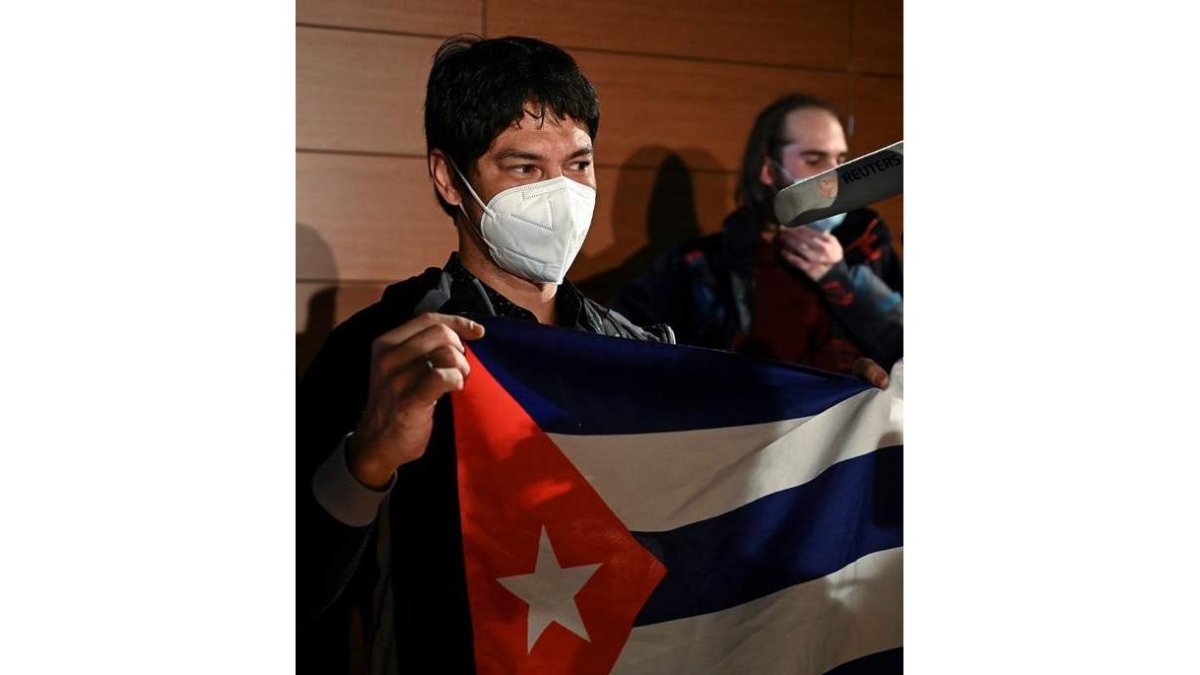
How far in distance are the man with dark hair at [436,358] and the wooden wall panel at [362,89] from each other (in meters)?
0.04

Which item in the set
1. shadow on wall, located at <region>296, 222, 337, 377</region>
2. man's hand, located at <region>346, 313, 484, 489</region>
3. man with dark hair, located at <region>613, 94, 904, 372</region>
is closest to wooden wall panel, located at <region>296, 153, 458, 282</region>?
shadow on wall, located at <region>296, 222, 337, 377</region>

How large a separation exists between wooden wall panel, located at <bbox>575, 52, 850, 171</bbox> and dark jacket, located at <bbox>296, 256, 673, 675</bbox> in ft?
1.62

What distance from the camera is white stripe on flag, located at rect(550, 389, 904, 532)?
1.31 m

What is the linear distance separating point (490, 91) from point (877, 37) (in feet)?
1.92

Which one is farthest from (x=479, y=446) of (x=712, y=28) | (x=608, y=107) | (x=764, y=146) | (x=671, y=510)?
(x=764, y=146)

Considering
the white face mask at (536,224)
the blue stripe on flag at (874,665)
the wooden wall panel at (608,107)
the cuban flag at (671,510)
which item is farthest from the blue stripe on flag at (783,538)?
the wooden wall panel at (608,107)

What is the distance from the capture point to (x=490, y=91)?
1336 mm

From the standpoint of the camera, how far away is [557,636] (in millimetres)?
1268

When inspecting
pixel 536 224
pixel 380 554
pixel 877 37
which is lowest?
pixel 380 554

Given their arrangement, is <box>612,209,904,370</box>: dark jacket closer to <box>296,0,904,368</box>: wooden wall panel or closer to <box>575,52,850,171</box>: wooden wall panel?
<box>296,0,904,368</box>: wooden wall panel

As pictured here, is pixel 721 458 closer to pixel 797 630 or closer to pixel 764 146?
pixel 797 630
